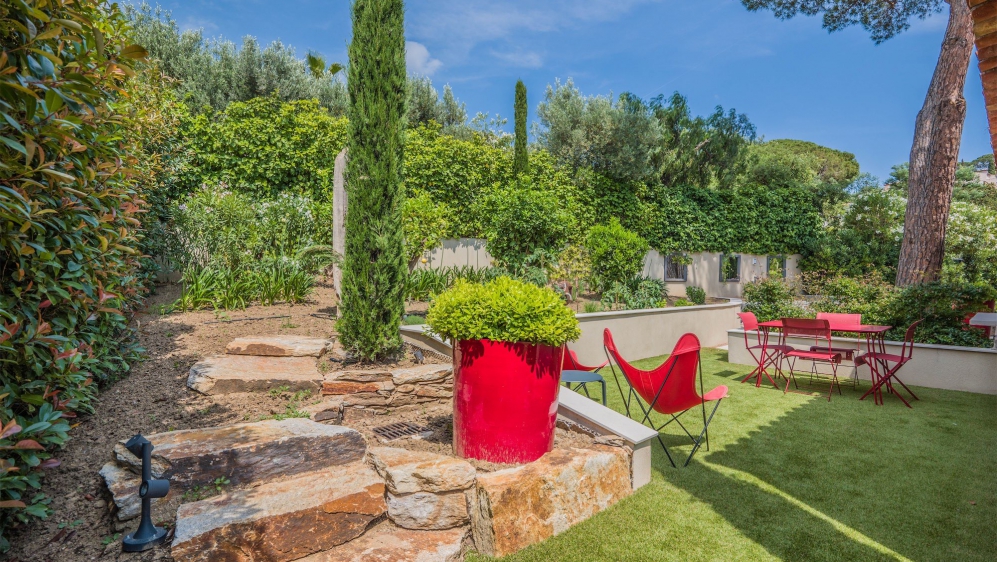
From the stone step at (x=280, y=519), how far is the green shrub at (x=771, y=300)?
8923 mm

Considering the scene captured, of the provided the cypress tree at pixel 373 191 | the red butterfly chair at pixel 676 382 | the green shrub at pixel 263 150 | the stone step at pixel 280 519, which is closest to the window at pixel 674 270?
the green shrub at pixel 263 150

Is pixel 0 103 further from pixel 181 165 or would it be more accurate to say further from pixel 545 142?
pixel 545 142

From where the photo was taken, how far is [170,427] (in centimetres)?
309

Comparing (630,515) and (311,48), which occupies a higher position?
(311,48)

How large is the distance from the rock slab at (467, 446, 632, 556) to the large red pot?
0.15 metres

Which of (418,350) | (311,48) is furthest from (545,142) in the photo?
(418,350)

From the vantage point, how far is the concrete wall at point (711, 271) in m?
15.2

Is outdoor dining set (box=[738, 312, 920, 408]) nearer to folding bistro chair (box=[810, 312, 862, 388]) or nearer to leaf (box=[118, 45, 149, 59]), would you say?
folding bistro chair (box=[810, 312, 862, 388])

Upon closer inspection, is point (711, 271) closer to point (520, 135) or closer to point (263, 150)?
point (520, 135)

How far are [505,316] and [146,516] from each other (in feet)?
6.15

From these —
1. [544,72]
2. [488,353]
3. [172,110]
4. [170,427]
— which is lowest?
[170,427]

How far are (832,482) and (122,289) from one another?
5.07m

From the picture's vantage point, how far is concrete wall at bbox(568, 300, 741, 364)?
7375mm

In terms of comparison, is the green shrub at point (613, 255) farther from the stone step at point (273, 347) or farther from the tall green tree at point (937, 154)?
the stone step at point (273, 347)
